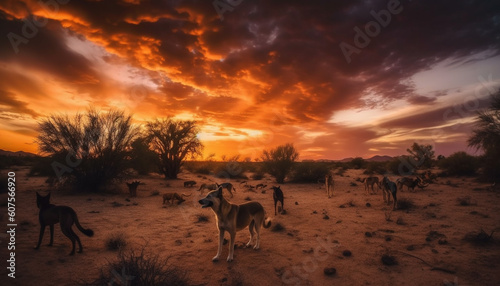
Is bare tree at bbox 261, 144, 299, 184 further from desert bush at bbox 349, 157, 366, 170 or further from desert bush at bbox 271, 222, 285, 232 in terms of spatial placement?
desert bush at bbox 349, 157, 366, 170

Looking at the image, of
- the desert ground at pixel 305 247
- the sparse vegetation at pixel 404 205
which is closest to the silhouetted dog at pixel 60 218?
the desert ground at pixel 305 247

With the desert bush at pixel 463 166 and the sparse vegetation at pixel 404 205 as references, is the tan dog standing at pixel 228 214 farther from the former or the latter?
the desert bush at pixel 463 166

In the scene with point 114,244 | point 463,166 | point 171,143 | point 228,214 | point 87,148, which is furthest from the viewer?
point 171,143

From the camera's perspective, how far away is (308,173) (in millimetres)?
23562

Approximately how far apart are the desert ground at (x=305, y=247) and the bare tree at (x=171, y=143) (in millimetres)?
15425

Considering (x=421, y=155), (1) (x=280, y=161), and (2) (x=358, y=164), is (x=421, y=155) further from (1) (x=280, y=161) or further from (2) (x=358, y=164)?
(1) (x=280, y=161)

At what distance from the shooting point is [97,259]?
220 inches

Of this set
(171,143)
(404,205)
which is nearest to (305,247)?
(404,205)

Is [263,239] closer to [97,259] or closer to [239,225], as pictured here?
[239,225]

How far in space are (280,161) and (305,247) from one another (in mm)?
18194

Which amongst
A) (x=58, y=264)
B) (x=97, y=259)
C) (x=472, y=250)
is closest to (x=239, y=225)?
(x=97, y=259)

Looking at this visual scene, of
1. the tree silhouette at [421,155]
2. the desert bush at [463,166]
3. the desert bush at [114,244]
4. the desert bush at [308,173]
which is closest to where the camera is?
the desert bush at [114,244]

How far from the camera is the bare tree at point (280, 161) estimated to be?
2440cm

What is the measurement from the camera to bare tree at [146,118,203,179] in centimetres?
2645
